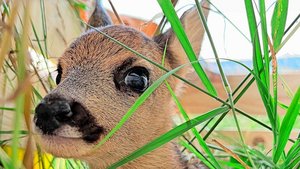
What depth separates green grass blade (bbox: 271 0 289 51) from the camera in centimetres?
72

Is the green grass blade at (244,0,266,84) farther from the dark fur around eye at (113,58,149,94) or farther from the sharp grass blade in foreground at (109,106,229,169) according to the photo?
the dark fur around eye at (113,58,149,94)

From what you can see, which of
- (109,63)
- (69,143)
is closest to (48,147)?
(69,143)

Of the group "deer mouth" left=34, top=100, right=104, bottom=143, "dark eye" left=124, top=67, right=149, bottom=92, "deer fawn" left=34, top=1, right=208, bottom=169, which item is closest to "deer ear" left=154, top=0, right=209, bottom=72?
"deer fawn" left=34, top=1, right=208, bottom=169

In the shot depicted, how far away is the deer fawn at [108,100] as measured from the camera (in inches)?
31.4

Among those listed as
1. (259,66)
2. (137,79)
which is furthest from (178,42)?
(259,66)

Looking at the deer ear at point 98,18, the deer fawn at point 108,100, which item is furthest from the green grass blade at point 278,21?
the deer ear at point 98,18

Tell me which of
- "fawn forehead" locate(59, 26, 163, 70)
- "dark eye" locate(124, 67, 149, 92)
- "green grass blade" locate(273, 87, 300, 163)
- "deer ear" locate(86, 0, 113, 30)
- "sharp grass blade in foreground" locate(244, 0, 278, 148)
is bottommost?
"green grass blade" locate(273, 87, 300, 163)

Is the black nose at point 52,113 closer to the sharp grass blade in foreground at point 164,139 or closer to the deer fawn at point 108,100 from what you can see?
the deer fawn at point 108,100

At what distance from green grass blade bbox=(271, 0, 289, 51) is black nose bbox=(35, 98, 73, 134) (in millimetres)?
292

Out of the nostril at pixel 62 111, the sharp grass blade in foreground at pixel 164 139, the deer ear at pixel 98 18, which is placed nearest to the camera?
the sharp grass blade in foreground at pixel 164 139

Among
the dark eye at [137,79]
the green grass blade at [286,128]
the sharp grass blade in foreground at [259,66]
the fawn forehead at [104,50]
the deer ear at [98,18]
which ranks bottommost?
the green grass blade at [286,128]

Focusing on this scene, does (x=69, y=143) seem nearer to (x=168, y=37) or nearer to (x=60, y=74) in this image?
(x=60, y=74)

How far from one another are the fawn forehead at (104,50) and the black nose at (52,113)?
6.1 inches

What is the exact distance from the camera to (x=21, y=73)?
19.2 inches
